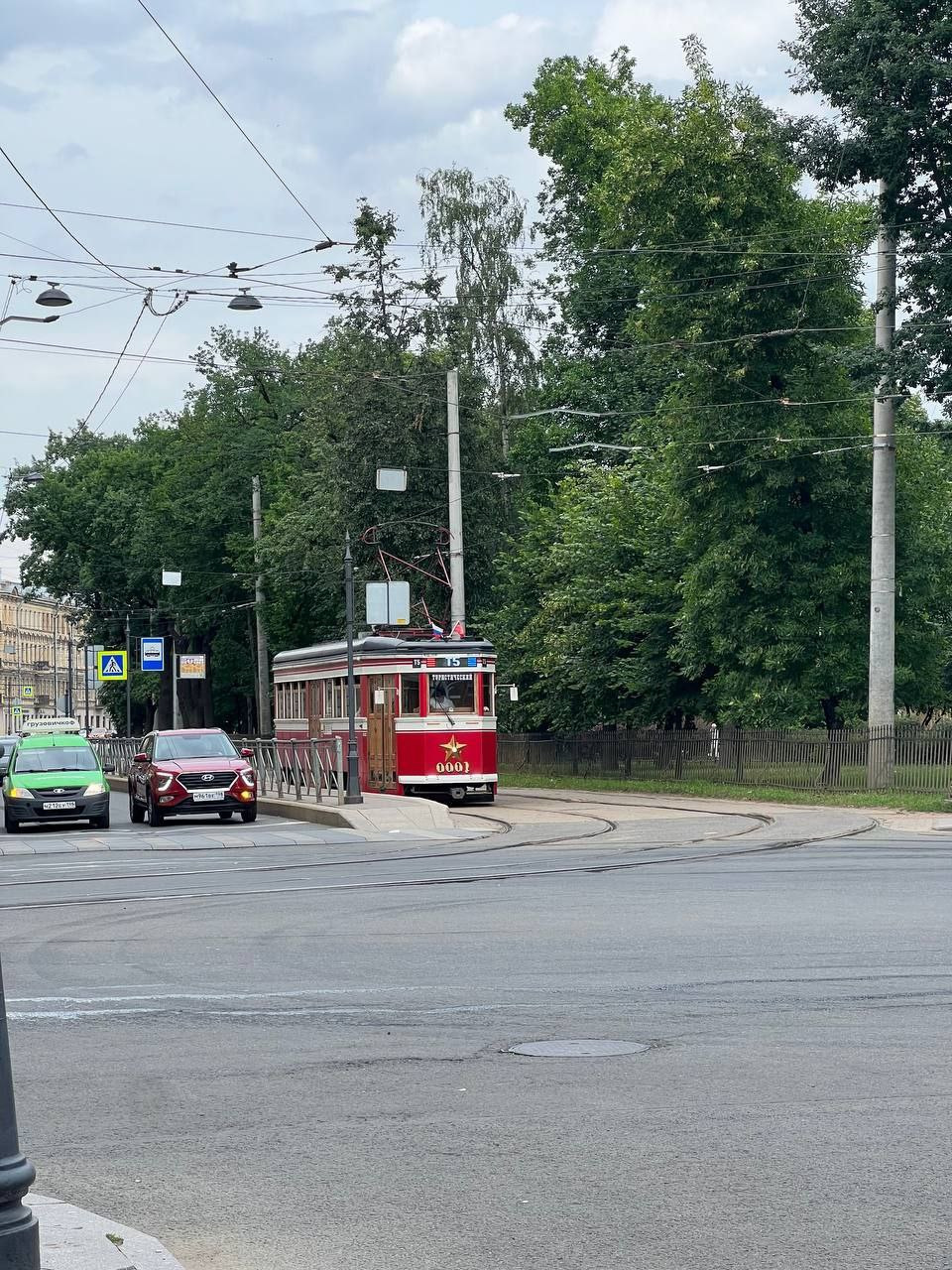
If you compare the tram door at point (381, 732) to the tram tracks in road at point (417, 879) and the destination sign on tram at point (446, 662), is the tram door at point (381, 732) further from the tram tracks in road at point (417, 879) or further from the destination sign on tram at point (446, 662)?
the tram tracks in road at point (417, 879)

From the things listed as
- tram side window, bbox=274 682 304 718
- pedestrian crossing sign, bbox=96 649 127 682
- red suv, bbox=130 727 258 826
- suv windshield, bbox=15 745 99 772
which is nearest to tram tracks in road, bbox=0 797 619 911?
red suv, bbox=130 727 258 826

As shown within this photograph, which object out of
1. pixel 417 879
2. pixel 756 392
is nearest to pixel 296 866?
pixel 417 879

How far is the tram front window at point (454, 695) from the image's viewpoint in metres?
37.0

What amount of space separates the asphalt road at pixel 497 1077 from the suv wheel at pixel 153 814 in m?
15.6

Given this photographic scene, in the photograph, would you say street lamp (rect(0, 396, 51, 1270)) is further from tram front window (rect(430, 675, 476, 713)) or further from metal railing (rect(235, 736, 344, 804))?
tram front window (rect(430, 675, 476, 713))

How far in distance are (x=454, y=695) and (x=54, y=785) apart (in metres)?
8.63

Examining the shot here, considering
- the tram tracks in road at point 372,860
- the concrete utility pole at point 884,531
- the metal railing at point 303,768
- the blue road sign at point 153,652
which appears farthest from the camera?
the blue road sign at point 153,652

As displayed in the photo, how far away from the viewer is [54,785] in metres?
32.3

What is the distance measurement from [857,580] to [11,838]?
59.7 ft

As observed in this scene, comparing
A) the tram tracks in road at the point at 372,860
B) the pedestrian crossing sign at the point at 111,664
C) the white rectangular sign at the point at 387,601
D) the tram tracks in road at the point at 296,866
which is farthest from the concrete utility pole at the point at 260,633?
the tram tracks in road at the point at 296,866

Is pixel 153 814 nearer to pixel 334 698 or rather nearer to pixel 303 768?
pixel 303 768

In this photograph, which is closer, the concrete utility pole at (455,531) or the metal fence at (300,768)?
the metal fence at (300,768)

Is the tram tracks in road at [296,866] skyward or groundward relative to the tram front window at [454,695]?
groundward

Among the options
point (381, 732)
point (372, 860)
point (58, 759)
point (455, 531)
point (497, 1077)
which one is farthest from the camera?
point (455, 531)
